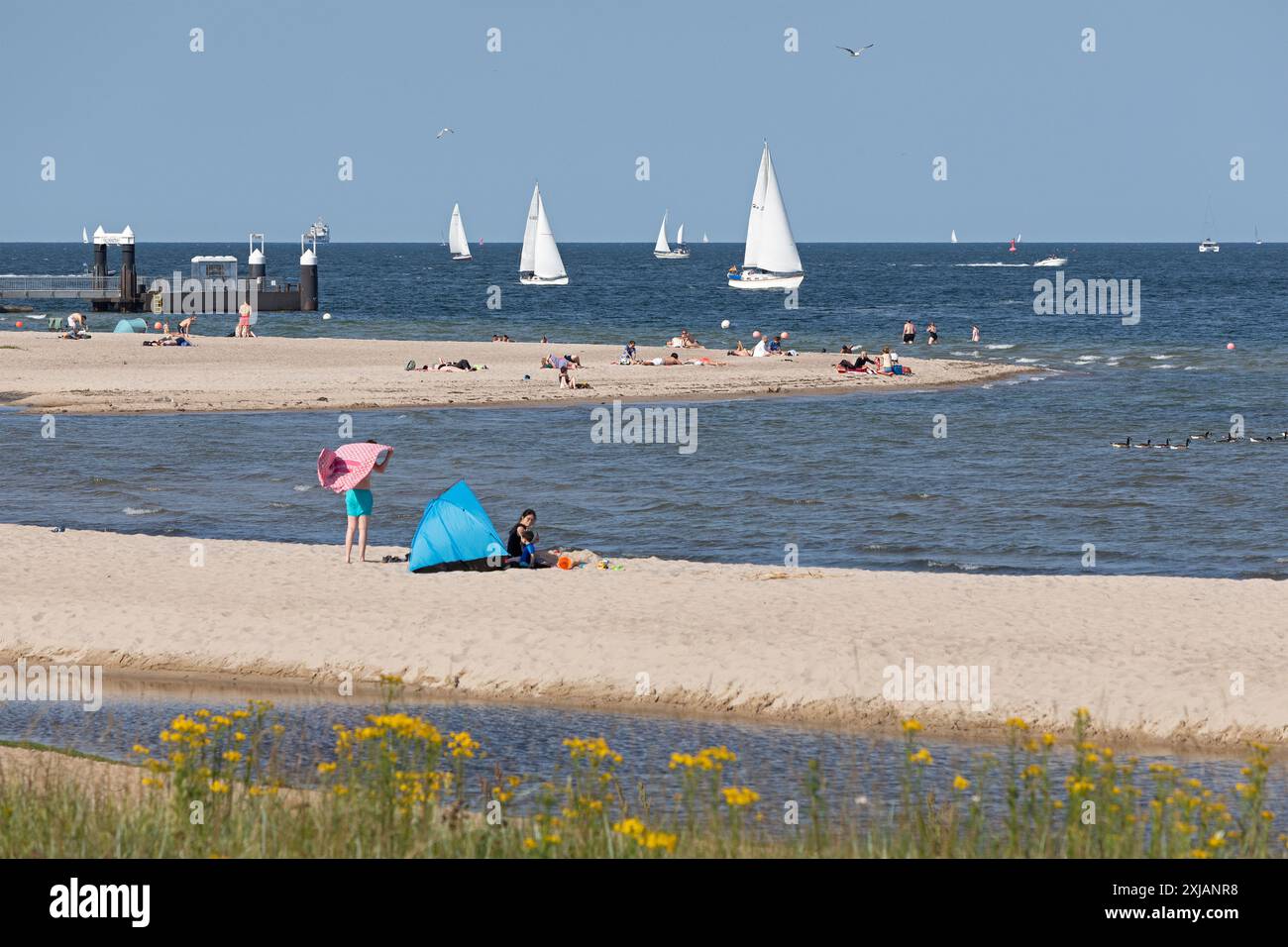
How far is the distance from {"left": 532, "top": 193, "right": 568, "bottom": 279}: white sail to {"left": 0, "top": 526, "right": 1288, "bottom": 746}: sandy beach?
108985 mm

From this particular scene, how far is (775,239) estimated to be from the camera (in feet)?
320

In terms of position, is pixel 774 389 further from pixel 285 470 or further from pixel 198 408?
pixel 285 470

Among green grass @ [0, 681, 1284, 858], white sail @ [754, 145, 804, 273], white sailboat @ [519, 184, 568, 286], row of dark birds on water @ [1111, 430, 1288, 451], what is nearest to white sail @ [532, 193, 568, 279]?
white sailboat @ [519, 184, 568, 286]

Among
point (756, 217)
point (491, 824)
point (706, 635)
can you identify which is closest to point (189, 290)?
point (756, 217)

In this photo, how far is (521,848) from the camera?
26.8 ft

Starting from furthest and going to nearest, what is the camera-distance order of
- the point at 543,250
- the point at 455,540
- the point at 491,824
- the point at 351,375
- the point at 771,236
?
the point at 543,250 → the point at 771,236 → the point at 351,375 → the point at 455,540 → the point at 491,824

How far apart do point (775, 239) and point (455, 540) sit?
7921cm

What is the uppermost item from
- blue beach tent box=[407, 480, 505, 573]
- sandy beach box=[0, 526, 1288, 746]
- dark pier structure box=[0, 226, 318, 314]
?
dark pier structure box=[0, 226, 318, 314]

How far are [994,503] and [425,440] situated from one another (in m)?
14.3

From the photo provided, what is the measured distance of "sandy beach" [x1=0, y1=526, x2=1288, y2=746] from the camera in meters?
15.3

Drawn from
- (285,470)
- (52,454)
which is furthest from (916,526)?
(52,454)

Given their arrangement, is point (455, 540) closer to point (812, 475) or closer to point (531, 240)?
point (812, 475)

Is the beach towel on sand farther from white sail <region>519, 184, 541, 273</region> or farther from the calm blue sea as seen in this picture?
white sail <region>519, 184, 541, 273</region>
